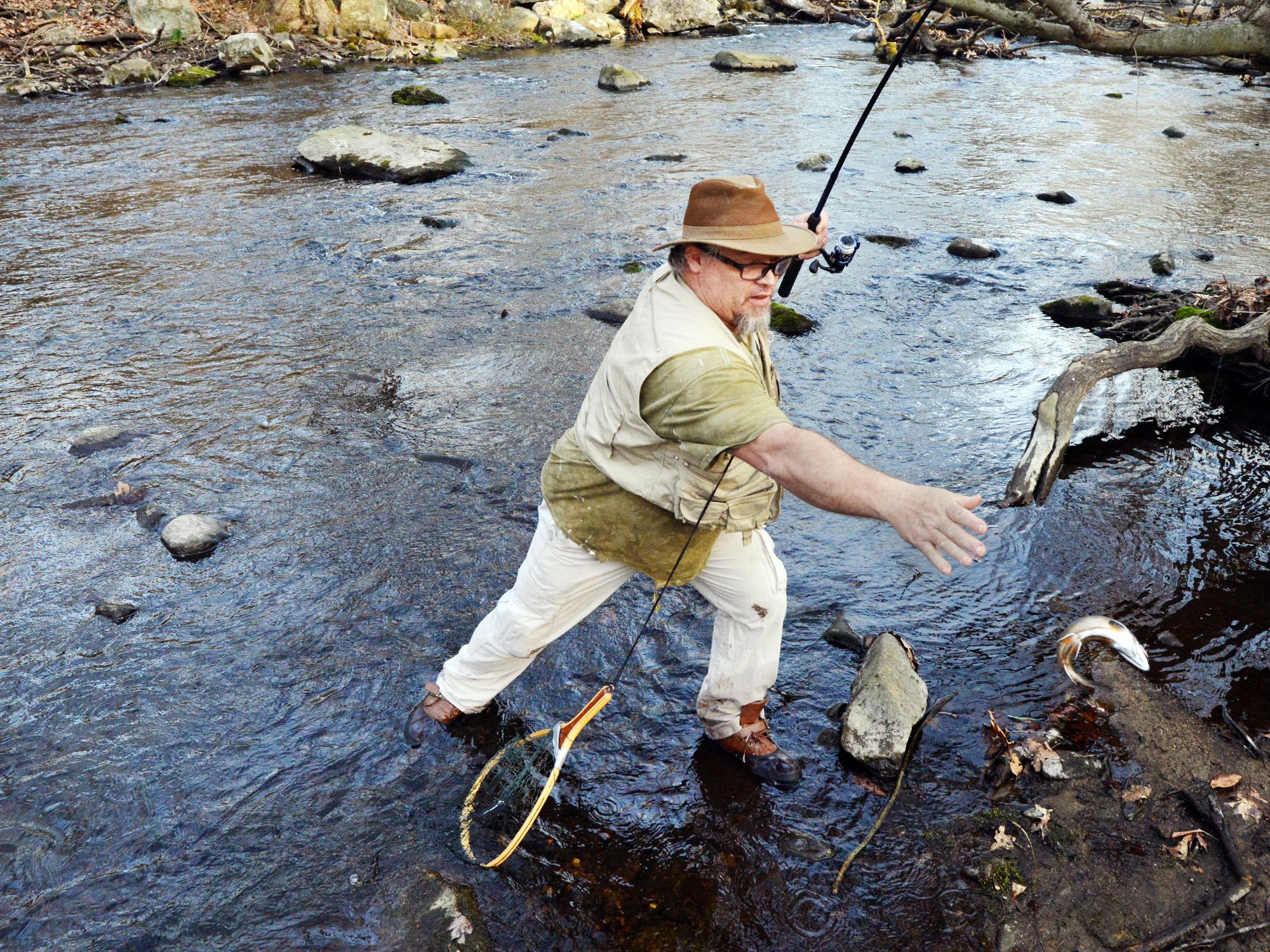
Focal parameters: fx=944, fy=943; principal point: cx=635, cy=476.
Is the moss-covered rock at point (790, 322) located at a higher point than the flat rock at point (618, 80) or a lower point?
higher

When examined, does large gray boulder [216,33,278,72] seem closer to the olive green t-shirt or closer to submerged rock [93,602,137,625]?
Answer: submerged rock [93,602,137,625]

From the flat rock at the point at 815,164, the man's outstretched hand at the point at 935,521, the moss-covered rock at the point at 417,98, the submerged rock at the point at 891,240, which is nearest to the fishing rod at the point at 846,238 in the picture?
the man's outstretched hand at the point at 935,521

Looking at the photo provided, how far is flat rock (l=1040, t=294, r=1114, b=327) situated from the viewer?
8797mm

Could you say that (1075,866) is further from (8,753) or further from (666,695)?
(8,753)

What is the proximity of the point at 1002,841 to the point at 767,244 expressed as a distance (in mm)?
2510

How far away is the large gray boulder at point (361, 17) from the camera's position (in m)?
25.9

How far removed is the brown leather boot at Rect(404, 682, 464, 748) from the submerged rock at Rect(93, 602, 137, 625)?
6.19 feet

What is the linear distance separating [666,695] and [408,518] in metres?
2.27

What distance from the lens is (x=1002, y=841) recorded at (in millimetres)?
3742

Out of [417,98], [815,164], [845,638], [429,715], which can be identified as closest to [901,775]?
[845,638]

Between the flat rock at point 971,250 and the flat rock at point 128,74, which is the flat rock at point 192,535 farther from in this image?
the flat rock at point 128,74

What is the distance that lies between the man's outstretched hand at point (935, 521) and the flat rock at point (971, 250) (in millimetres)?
8961

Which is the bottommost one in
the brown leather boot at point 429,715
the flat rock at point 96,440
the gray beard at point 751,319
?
the flat rock at point 96,440

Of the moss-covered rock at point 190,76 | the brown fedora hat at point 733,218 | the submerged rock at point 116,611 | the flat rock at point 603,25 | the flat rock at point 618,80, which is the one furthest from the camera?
the flat rock at point 603,25
